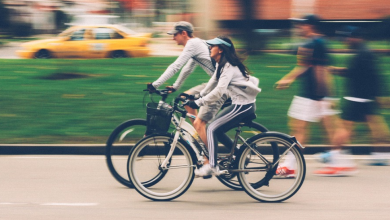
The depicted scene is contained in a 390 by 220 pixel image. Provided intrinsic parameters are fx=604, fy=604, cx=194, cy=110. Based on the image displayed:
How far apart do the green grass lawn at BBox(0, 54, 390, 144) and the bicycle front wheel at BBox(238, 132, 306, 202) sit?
9.17ft

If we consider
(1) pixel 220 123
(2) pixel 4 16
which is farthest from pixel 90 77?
(1) pixel 220 123

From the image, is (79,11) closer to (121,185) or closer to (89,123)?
(89,123)

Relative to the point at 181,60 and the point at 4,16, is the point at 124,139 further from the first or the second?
the point at 4,16

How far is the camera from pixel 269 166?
5.79m

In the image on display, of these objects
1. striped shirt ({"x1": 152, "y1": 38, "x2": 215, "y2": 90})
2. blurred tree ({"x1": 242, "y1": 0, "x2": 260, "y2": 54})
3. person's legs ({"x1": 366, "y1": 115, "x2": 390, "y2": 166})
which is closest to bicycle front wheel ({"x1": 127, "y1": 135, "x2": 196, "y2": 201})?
striped shirt ({"x1": 152, "y1": 38, "x2": 215, "y2": 90})

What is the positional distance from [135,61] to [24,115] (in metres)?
4.82

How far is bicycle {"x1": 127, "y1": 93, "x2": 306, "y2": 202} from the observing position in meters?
5.68

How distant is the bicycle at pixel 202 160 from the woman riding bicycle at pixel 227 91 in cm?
14

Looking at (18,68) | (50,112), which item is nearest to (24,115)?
(50,112)

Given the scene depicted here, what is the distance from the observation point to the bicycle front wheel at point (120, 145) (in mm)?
6121

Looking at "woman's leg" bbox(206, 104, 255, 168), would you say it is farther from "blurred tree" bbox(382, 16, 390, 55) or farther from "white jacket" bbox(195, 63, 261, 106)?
"blurred tree" bbox(382, 16, 390, 55)

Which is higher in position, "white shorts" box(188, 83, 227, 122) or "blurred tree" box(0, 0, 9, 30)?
"blurred tree" box(0, 0, 9, 30)

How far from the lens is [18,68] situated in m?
12.8

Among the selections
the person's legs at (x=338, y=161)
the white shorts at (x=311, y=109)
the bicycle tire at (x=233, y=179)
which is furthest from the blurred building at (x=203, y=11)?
the bicycle tire at (x=233, y=179)
